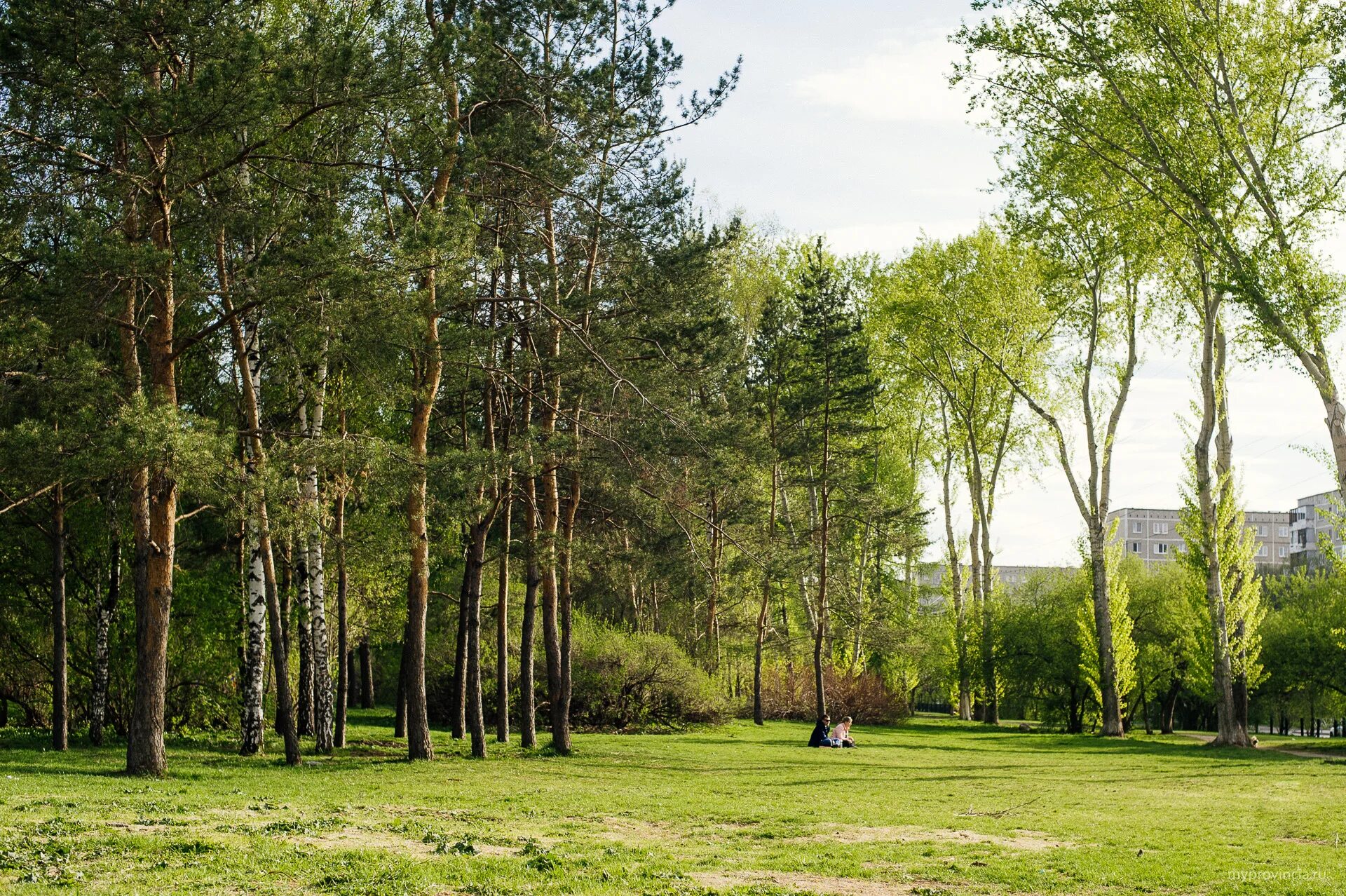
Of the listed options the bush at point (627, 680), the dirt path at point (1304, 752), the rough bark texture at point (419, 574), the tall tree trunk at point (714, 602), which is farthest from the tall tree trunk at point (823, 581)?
the rough bark texture at point (419, 574)

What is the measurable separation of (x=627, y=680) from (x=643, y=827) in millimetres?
16981

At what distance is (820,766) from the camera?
65.8ft

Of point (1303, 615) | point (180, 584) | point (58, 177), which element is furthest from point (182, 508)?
point (1303, 615)

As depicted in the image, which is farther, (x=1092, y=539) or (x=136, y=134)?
(x=1092, y=539)

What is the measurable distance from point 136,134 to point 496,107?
24.6 feet

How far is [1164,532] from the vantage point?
104 meters

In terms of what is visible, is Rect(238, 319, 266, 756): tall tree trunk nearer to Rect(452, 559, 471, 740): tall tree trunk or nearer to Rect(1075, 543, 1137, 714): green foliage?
Rect(452, 559, 471, 740): tall tree trunk

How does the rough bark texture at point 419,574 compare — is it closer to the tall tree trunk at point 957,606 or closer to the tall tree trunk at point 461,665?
the tall tree trunk at point 461,665

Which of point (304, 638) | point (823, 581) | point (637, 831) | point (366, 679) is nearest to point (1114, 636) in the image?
point (823, 581)

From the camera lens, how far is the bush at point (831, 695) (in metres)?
35.8

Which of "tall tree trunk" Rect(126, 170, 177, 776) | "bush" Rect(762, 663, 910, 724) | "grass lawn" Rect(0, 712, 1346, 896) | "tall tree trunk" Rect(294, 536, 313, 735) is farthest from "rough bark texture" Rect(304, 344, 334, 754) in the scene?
"bush" Rect(762, 663, 910, 724)

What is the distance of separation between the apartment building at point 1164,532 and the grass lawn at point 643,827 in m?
89.1

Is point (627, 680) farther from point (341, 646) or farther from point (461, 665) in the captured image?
point (341, 646)

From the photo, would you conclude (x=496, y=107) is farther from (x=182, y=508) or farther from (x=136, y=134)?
(x=182, y=508)
